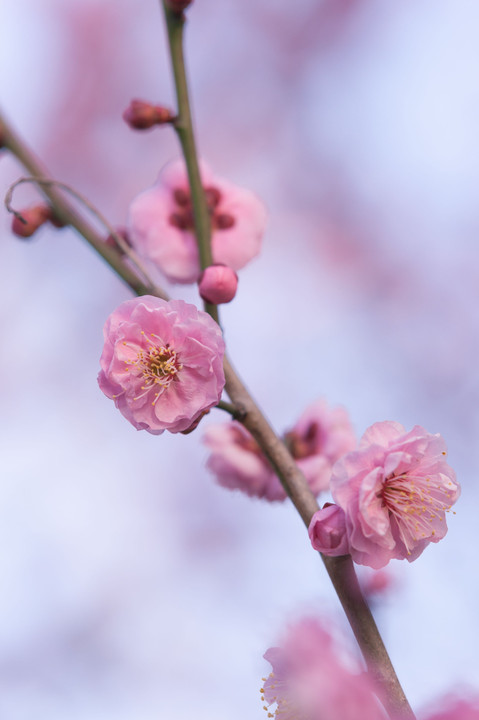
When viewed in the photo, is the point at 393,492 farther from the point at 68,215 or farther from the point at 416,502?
the point at 68,215

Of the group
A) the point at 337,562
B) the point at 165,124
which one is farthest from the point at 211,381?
the point at 165,124

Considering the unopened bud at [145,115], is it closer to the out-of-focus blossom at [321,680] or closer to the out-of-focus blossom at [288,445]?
the out-of-focus blossom at [288,445]

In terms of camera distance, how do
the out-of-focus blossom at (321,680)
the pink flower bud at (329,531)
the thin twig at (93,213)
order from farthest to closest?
the thin twig at (93,213) → the pink flower bud at (329,531) → the out-of-focus blossom at (321,680)

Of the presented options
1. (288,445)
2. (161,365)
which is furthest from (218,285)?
(288,445)

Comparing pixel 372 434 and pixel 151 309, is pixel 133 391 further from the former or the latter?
pixel 372 434

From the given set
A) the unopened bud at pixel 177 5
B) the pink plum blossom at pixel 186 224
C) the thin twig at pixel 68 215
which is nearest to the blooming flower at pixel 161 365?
the thin twig at pixel 68 215

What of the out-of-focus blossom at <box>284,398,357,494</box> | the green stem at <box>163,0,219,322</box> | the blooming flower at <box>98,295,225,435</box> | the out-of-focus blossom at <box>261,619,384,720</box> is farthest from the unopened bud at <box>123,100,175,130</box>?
the out-of-focus blossom at <box>261,619,384,720</box>

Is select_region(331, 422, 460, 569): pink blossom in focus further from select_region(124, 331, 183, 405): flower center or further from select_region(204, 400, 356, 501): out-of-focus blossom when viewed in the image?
select_region(204, 400, 356, 501): out-of-focus blossom
